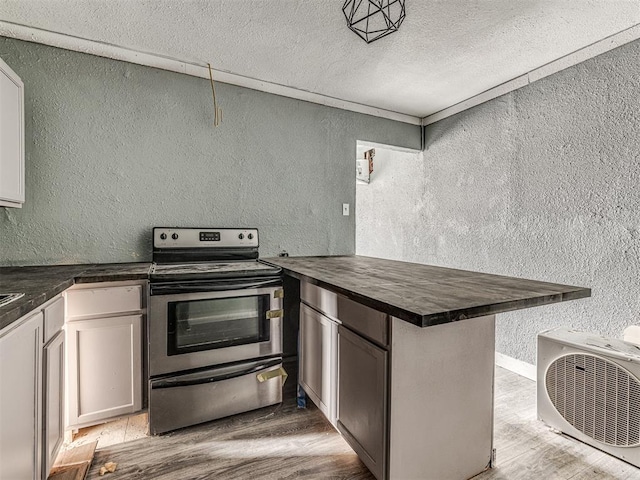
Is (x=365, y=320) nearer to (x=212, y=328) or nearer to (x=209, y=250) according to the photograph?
(x=212, y=328)

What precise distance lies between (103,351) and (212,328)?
57cm

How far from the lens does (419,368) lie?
1.32 metres

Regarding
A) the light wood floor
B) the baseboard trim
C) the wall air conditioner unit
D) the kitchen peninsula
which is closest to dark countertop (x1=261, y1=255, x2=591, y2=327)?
the kitchen peninsula

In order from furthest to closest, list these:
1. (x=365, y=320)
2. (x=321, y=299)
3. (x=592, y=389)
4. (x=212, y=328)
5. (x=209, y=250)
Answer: (x=209, y=250)
(x=212, y=328)
(x=321, y=299)
(x=592, y=389)
(x=365, y=320)

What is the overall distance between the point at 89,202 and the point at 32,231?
364 mm

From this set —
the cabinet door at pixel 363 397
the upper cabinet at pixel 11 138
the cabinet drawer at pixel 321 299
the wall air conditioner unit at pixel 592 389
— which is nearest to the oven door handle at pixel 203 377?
the cabinet drawer at pixel 321 299

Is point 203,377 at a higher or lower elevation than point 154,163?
lower

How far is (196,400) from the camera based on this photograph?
6.19 ft

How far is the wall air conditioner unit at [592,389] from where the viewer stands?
1604 millimetres

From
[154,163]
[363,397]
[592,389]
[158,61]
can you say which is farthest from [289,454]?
[158,61]

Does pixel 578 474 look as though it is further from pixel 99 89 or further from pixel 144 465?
pixel 99 89

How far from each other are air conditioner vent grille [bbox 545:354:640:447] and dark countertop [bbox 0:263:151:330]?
245 cm

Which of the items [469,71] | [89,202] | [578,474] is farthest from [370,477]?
[469,71]

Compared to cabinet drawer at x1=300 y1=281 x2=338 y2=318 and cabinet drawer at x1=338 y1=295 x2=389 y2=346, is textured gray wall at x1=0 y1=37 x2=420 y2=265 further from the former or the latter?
A: cabinet drawer at x1=338 y1=295 x2=389 y2=346
